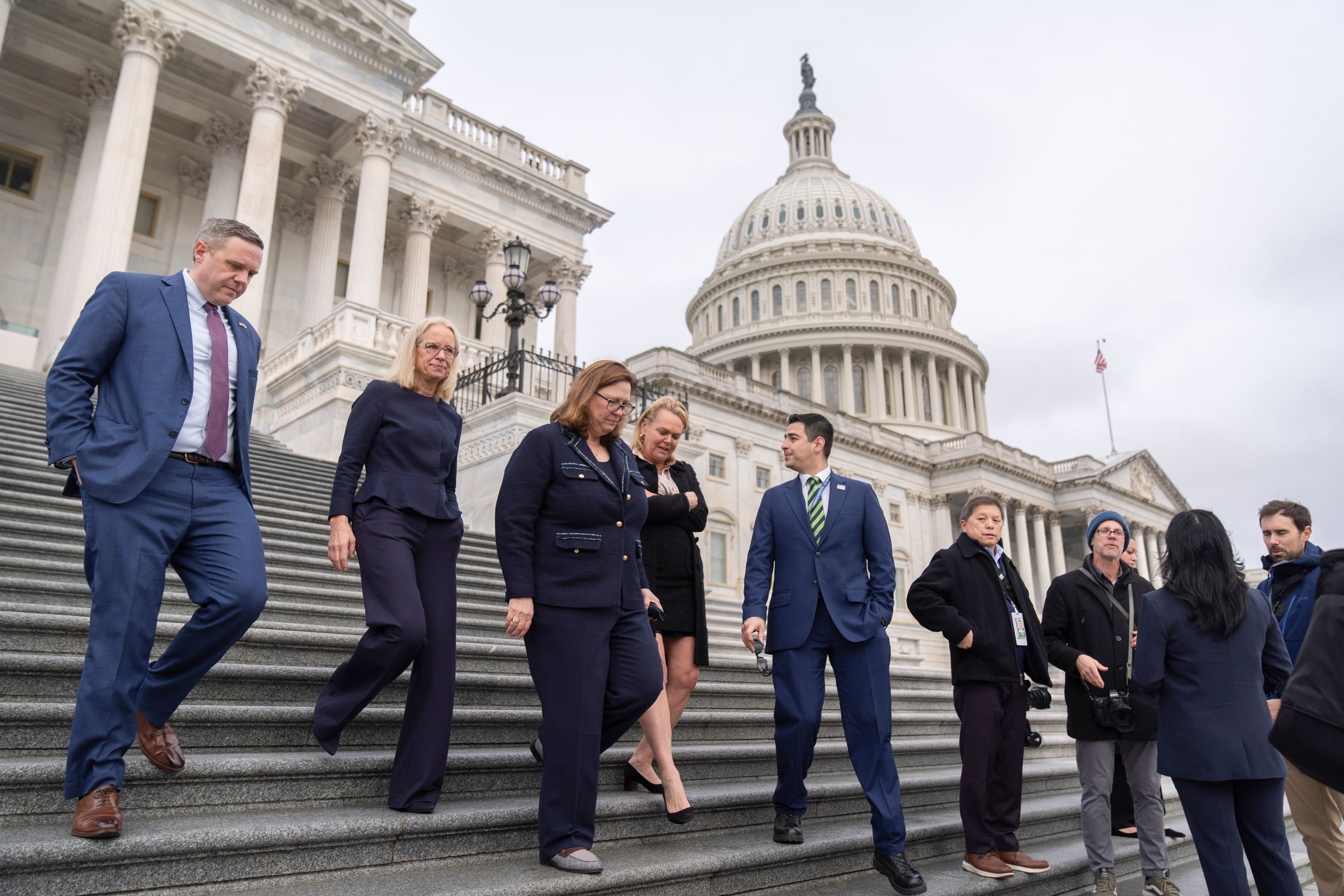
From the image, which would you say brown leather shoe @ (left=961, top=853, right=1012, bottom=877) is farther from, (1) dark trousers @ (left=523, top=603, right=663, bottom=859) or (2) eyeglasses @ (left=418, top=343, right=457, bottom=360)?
(2) eyeglasses @ (left=418, top=343, right=457, bottom=360)

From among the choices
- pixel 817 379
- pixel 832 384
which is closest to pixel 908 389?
pixel 832 384

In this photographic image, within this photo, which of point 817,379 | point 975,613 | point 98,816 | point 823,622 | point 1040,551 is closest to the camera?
point 98,816

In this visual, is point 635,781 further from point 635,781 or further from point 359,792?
point 359,792

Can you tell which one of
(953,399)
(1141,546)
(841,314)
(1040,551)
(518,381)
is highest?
(841,314)

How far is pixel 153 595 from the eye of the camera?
132 inches

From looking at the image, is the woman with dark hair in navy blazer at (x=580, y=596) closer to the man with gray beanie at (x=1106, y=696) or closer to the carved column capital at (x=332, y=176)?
the man with gray beanie at (x=1106, y=696)

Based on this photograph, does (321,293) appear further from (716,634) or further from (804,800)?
(804,800)

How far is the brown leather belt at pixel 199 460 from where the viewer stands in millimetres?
3549

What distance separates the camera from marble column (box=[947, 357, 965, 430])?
235ft

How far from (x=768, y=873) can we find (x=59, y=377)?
3.79 m

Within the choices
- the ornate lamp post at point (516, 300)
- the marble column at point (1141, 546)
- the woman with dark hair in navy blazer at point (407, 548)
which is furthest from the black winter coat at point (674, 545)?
the marble column at point (1141, 546)

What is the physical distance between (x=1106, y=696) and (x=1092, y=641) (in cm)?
38

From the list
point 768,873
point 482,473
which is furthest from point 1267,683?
point 482,473

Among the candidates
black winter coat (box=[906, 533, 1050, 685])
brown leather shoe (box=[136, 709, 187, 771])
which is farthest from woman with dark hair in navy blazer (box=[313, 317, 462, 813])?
black winter coat (box=[906, 533, 1050, 685])
